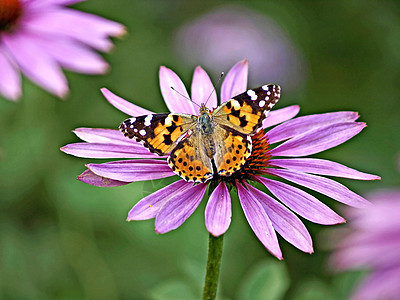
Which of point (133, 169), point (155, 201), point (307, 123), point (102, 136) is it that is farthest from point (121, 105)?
point (307, 123)

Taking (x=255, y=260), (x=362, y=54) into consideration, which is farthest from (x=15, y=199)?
(x=362, y=54)

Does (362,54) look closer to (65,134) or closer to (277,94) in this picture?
(65,134)

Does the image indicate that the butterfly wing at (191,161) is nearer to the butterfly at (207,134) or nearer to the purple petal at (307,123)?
the butterfly at (207,134)

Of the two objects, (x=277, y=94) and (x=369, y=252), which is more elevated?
(x=277, y=94)

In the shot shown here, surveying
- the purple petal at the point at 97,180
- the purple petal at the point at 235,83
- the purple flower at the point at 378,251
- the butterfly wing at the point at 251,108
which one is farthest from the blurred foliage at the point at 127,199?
the purple flower at the point at 378,251

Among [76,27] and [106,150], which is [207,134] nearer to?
[106,150]

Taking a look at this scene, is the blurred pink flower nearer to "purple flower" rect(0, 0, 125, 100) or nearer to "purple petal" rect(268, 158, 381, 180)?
"purple flower" rect(0, 0, 125, 100)

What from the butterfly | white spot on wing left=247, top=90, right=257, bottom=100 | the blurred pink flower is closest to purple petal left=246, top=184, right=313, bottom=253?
the butterfly
